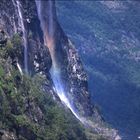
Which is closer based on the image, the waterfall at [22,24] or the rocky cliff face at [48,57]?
the rocky cliff face at [48,57]

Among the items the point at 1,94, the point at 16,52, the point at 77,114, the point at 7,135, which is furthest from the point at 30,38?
the point at 7,135

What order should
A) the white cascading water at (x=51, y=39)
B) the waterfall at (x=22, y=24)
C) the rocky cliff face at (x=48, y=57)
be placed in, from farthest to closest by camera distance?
1. the white cascading water at (x=51, y=39)
2. the waterfall at (x=22, y=24)
3. the rocky cliff face at (x=48, y=57)

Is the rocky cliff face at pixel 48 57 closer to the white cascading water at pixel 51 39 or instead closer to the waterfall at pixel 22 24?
the waterfall at pixel 22 24

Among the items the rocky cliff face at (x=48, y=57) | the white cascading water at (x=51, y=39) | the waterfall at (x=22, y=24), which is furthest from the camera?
the white cascading water at (x=51, y=39)

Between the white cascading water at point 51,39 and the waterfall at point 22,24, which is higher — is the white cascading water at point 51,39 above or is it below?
above

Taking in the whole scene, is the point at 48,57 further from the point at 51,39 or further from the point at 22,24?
the point at 51,39

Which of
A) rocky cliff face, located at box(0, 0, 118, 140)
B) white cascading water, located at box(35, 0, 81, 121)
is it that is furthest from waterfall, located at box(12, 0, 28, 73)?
white cascading water, located at box(35, 0, 81, 121)

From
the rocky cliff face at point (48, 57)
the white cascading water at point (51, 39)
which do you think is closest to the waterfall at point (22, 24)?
the rocky cliff face at point (48, 57)

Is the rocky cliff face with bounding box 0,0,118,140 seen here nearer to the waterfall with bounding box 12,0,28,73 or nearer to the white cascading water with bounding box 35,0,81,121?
the waterfall with bounding box 12,0,28,73
